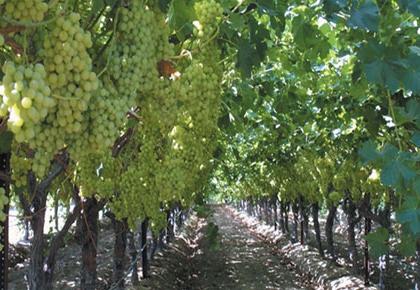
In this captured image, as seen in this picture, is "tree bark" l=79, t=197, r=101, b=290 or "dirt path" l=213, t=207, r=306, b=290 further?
"dirt path" l=213, t=207, r=306, b=290

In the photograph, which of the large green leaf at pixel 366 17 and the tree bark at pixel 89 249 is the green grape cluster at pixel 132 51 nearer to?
the large green leaf at pixel 366 17

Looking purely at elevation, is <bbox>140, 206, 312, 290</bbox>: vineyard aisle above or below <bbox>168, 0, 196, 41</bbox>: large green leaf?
below

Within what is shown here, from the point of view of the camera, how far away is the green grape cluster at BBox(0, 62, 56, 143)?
1068mm

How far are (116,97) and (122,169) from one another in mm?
3801

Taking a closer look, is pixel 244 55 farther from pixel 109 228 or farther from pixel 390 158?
pixel 109 228

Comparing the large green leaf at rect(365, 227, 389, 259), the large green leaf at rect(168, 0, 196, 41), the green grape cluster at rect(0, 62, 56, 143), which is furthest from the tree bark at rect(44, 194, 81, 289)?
the green grape cluster at rect(0, 62, 56, 143)

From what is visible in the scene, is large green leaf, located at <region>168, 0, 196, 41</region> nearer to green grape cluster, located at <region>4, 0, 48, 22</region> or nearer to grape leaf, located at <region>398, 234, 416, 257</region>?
green grape cluster, located at <region>4, 0, 48, 22</region>

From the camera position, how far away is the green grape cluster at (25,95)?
107 cm

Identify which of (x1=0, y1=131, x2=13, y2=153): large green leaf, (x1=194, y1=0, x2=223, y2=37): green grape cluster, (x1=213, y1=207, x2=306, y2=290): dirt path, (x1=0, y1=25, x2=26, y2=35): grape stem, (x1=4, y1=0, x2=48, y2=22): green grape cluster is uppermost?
(x1=194, y1=0, x2=223, y2=37): green grape cluster

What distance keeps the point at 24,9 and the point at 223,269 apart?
15710 mm

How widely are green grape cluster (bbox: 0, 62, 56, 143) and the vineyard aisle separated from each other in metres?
9.30

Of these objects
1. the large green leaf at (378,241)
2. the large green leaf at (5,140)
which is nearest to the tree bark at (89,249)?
the large green leaf at (378,241)

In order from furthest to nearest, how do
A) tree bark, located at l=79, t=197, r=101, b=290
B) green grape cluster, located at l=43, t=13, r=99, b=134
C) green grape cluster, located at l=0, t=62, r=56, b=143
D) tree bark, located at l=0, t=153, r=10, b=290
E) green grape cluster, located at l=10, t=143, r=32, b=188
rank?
tree bark, located at l=79, t=197, r=101, b=290 < green grape cluster, located at l=10, t=143, r=32, b=188 < tree bark, located at l=0, t=153, r=10, b=290 < green grape cluster, located at l=43, t=13, r=99, b=134 < green grape cluster, located at l=0, t=62, r=56, b=143

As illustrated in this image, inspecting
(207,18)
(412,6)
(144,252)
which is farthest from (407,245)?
(144,252)
